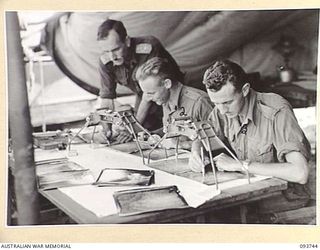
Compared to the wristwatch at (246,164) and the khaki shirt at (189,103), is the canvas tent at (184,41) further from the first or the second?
the wristwatch at (246,164)

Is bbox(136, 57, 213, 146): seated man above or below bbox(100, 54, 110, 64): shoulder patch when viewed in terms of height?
below

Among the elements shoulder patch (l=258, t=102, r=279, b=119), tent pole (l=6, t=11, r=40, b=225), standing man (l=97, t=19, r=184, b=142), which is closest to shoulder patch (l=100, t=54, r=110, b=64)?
standing man (l=97, t=19, r=184, b=142)

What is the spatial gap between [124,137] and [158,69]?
0.10m

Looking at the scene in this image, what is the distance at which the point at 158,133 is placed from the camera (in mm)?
714

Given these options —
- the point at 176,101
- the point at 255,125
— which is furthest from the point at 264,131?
the point at 176,101

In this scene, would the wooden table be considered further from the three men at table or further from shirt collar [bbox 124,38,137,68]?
shirt collar [bbox 124,38,137,68]

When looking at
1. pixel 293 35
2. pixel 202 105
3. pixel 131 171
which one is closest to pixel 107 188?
pixel 131 171

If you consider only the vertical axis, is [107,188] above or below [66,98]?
below

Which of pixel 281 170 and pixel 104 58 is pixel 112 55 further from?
pixel 281 170

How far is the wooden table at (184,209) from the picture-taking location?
670 mm

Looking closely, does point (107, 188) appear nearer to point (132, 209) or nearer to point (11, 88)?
point (132, 209)

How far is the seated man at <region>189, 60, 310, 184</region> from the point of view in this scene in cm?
69

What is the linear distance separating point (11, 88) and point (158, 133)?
0.20m

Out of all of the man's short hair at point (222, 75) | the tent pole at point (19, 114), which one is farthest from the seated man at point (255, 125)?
the tent pole at point (19, 114)
